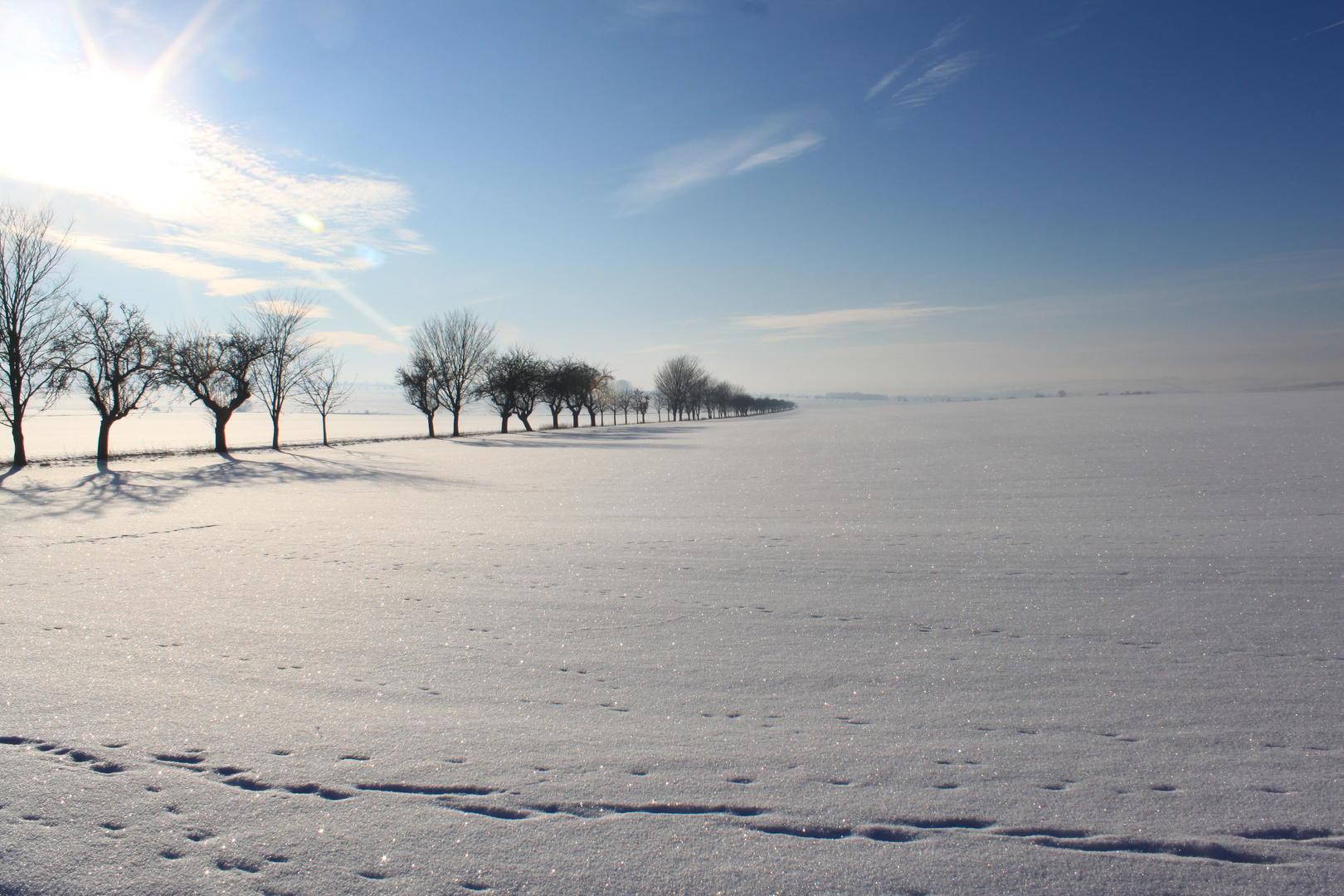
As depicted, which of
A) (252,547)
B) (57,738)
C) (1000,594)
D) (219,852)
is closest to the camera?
(219,852)

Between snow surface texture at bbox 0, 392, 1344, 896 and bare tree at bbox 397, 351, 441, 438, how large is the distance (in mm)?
49089

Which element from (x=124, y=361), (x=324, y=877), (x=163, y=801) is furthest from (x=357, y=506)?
(x=124, y=361)

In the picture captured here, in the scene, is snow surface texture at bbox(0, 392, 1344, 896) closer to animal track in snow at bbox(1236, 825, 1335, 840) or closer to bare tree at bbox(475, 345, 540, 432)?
animal track in snow at bbox(1236, 825, 1335, 840)

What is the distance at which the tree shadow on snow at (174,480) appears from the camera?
15.3 m

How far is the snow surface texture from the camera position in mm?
2770

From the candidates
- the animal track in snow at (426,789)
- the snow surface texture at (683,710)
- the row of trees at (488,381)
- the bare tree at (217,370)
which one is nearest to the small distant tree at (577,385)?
the row of trees at (488,381)

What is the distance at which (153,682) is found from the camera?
183 inches

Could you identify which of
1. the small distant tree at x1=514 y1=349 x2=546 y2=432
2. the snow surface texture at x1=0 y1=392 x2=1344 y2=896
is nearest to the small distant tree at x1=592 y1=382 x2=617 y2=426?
the small distant tree at x1=514 y1=349 x2=546 y2=432

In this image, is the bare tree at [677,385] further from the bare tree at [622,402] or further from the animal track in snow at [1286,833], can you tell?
the animal track in snow at [1286,833]

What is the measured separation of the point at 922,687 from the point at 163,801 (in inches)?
186

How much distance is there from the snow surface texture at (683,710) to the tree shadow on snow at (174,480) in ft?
20.8

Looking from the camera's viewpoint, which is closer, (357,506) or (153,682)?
(153,682)

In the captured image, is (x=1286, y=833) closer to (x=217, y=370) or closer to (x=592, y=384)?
(x=217, y=370)

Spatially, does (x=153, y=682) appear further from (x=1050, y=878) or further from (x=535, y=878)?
(x=1050, y=878)
